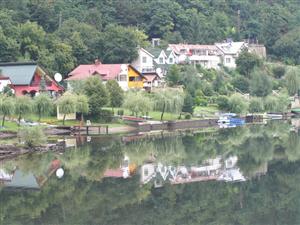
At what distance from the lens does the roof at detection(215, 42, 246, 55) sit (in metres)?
84.6

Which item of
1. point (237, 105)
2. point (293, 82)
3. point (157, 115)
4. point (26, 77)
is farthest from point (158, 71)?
point (26, 77)

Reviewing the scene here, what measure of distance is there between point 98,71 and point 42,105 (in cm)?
1548

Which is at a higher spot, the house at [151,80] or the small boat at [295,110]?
the house at [151,80]

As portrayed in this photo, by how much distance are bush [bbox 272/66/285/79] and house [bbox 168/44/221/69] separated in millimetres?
6874

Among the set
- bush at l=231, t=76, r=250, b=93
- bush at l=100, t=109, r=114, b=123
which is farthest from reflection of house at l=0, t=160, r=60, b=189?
bush at l=231, t=76, r=250, b=93

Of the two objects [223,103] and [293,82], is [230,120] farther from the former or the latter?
[293,82]

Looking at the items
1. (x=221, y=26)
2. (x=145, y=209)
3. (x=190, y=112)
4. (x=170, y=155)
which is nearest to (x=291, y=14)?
(x=221, y=26)

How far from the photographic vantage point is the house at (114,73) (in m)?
64.1

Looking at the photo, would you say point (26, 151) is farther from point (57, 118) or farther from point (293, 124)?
point (293, 124)

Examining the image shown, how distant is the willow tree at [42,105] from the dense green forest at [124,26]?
13456 millimetres

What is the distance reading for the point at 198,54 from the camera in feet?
266

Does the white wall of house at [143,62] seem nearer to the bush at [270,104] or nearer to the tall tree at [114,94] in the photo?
the bush at [270,104]

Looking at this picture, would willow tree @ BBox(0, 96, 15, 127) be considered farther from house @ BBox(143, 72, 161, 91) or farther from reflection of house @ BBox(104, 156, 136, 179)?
house @ BBox(143, 72, 161, 91)

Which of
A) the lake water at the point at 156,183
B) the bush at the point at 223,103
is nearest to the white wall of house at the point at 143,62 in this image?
the bush at the point at 223,103
